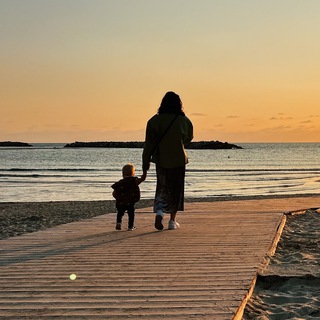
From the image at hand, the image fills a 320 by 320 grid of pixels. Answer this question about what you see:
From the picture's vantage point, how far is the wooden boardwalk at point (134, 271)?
3.75 m

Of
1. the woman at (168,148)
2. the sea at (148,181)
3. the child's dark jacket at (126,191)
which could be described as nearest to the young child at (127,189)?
the child's dark jacket at (126,191)

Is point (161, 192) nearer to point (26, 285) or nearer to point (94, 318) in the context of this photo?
point (26, 285)

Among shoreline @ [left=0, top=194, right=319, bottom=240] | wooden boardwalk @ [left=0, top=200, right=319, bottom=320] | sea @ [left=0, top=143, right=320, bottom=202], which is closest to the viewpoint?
wooden boardwalk @ [left=0, top=200, right=319, bottom=320]

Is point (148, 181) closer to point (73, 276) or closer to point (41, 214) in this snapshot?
point (41, 214)

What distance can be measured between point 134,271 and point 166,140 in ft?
10.3

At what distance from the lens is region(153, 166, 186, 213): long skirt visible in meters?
7.91

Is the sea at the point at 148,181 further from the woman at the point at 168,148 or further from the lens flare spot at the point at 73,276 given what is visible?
the lens flare spot at the point at 73,276

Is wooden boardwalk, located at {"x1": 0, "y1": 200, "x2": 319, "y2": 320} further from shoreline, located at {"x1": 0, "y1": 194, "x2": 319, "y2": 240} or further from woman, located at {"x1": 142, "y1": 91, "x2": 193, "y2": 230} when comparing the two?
shoreline, located at {"x1": 0, "y1": 194, "x2": 319, "y2": 240}

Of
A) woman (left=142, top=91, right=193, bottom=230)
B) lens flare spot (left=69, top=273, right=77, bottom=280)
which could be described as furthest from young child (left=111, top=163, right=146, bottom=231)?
lens flare spot (left=69, top=273, right=77, bottom=280)

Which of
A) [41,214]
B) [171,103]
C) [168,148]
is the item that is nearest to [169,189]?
[168,148]

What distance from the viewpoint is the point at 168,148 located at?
7.84 m

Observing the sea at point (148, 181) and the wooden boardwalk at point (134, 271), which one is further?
the sea at point (148, 181)

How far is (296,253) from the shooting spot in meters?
6.50

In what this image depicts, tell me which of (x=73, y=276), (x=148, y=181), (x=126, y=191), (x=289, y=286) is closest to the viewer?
(x=73, y=276)
